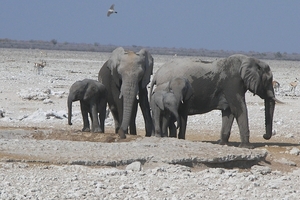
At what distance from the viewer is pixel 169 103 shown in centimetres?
1449

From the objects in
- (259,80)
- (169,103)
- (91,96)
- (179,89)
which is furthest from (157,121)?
(259,80)

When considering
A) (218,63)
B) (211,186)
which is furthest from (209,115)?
(211,186)

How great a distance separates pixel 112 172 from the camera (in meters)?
10.8

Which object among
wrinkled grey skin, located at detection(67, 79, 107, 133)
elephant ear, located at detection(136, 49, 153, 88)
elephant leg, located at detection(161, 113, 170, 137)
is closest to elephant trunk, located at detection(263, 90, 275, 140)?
elephant leg, located at detection(161, 113, 170, 137)

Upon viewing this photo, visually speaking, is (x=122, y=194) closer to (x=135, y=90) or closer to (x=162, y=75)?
(x=135, y=90)

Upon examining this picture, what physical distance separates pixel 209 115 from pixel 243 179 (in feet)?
32.4

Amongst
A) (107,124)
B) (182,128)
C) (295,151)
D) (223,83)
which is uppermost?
(223,83)

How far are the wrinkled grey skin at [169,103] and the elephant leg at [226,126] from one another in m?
1.07

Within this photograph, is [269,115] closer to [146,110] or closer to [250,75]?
[250,75]

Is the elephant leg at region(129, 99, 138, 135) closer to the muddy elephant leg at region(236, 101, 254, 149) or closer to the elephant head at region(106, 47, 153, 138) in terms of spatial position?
the elephant head at region(106, 47, 153, 138)

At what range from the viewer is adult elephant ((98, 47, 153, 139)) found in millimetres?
14664

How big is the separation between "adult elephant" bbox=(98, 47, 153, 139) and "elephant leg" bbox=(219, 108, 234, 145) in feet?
4.50

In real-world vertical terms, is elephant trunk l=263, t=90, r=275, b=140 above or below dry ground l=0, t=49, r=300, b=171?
above

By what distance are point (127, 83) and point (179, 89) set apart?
0.93 meters
